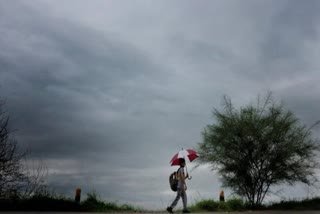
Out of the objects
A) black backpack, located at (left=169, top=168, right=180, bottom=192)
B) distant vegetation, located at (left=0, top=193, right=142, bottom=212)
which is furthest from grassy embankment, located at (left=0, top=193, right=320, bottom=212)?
black backpack, located at (left=169, top=168, right=180, bottom=192)

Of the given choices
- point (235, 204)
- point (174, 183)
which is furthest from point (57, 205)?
point (235, 204)

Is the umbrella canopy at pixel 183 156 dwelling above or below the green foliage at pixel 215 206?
above

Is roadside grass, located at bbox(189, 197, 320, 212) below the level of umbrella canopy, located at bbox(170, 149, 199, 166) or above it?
below

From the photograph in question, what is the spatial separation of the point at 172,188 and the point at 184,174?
790 mm

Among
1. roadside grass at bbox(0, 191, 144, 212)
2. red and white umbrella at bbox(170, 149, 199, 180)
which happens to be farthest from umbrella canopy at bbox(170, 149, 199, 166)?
roadside grass at bbox(0, 191, 144, 212)

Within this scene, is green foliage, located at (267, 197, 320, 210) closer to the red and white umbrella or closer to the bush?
the bush

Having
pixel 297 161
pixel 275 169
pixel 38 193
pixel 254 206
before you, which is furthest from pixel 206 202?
pixel 38 193

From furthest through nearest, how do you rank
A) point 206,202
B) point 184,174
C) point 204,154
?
point 204,154, point 206,202, point 184,174

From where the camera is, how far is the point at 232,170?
2189 cm

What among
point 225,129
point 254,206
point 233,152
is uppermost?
point 225,129

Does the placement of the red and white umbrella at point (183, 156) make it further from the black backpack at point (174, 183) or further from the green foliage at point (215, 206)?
the green foliage at point (215, 206)

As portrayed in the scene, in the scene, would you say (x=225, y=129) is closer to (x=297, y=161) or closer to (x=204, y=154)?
(x=204, y=154)

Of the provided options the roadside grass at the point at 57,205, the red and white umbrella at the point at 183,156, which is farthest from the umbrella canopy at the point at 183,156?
the roadside grass at the point at 57,205

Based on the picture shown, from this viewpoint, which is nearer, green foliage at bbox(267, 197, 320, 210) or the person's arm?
the person's arm
